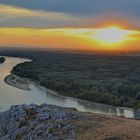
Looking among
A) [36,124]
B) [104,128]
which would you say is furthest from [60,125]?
[104,128]

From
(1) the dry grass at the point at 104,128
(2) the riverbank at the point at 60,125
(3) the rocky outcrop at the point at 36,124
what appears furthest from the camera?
(3) the rocky outcrop at the point at 36,124

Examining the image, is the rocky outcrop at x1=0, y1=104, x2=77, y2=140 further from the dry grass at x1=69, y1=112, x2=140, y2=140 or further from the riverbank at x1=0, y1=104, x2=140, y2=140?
the dry grass at x1=69, y1=112, x2=140, y2=140

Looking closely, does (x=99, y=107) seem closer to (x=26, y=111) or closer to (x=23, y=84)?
(x=23, y=84)

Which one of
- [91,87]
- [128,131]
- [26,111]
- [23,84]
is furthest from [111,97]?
[128,131]

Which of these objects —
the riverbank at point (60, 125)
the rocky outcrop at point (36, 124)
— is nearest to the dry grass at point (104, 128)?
the riverbank at point (60, 125)

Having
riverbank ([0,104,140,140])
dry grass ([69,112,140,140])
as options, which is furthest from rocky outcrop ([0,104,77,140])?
dry grass ([69,112,140,140])

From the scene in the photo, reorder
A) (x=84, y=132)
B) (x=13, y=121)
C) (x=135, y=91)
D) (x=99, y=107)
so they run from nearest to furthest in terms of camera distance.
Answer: (x=84, y=132) < (x=13, y=121) < (x=99, y=107) < (x=135, y=91)

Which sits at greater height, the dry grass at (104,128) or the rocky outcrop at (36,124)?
the dry grass at (104,128)

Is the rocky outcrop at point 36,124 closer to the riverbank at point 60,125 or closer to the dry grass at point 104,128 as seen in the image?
the riverbank at point 60,125
